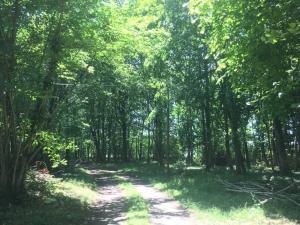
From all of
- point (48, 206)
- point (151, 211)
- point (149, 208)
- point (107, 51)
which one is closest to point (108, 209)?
point (149, 208)

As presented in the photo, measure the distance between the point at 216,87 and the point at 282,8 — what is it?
695 inches

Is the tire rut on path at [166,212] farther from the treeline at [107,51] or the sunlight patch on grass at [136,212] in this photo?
the treeline at [107,51]

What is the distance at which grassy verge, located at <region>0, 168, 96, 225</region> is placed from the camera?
1073 cm

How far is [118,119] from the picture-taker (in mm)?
48312

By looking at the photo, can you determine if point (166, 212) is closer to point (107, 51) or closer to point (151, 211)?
point (151, 211)

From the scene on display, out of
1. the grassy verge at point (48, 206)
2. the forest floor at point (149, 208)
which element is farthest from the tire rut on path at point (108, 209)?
the grassy verge at point (48, 206)

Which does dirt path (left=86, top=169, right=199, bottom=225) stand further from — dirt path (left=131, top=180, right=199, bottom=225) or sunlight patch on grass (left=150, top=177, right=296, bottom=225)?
sunlight patch on grass (left=150, top=177, right=296, bottom=225)

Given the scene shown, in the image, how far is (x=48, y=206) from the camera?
12.9m

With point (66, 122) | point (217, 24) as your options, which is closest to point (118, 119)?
point (66, 122)

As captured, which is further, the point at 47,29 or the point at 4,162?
the point at 4,162

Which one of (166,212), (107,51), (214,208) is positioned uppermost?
(107,51)

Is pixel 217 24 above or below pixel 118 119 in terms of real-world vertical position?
below

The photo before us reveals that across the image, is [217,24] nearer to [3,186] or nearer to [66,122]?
[3,186]

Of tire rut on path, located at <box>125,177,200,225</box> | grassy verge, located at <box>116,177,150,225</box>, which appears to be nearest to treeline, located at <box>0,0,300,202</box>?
grassy verge, located at <box>116,177,150,225</box>
